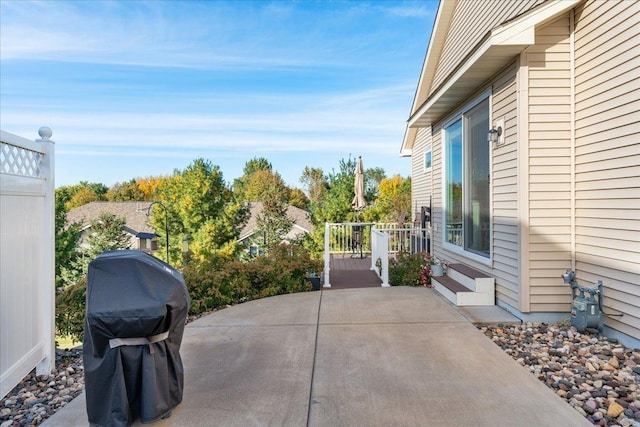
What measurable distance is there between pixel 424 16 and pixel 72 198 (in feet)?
122

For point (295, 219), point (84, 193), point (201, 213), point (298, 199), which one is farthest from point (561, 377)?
point (84, 193)

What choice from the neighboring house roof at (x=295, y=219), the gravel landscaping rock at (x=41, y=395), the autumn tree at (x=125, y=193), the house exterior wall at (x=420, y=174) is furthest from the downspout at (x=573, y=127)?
the autumn tree at (x=125, y=193)

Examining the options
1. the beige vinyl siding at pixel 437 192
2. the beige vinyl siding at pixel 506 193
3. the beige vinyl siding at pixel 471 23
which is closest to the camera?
the beige vinyl siding at pixel 506 193

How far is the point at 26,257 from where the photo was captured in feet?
9.39

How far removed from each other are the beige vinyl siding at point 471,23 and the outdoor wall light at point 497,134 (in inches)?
41.8

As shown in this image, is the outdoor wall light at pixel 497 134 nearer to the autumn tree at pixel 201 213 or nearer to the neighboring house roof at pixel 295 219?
the autumn tree at pixel 201 213

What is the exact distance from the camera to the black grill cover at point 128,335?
2021 millimetres

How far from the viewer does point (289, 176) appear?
40.3 meters

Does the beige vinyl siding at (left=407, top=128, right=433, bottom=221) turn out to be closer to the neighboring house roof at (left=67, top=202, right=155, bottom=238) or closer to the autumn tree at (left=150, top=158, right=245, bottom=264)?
the autumn tree at (left=150, top=158, right=245, bottom=264)

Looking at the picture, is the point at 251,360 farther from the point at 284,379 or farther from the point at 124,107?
the point at 124,107

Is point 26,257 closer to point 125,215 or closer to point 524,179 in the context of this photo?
point 524,179

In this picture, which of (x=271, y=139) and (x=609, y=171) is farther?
(x=271, y=139)

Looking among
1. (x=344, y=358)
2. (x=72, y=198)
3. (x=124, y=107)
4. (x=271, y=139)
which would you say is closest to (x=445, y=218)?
(x=344, y=358)

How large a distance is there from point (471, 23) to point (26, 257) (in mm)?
7116
